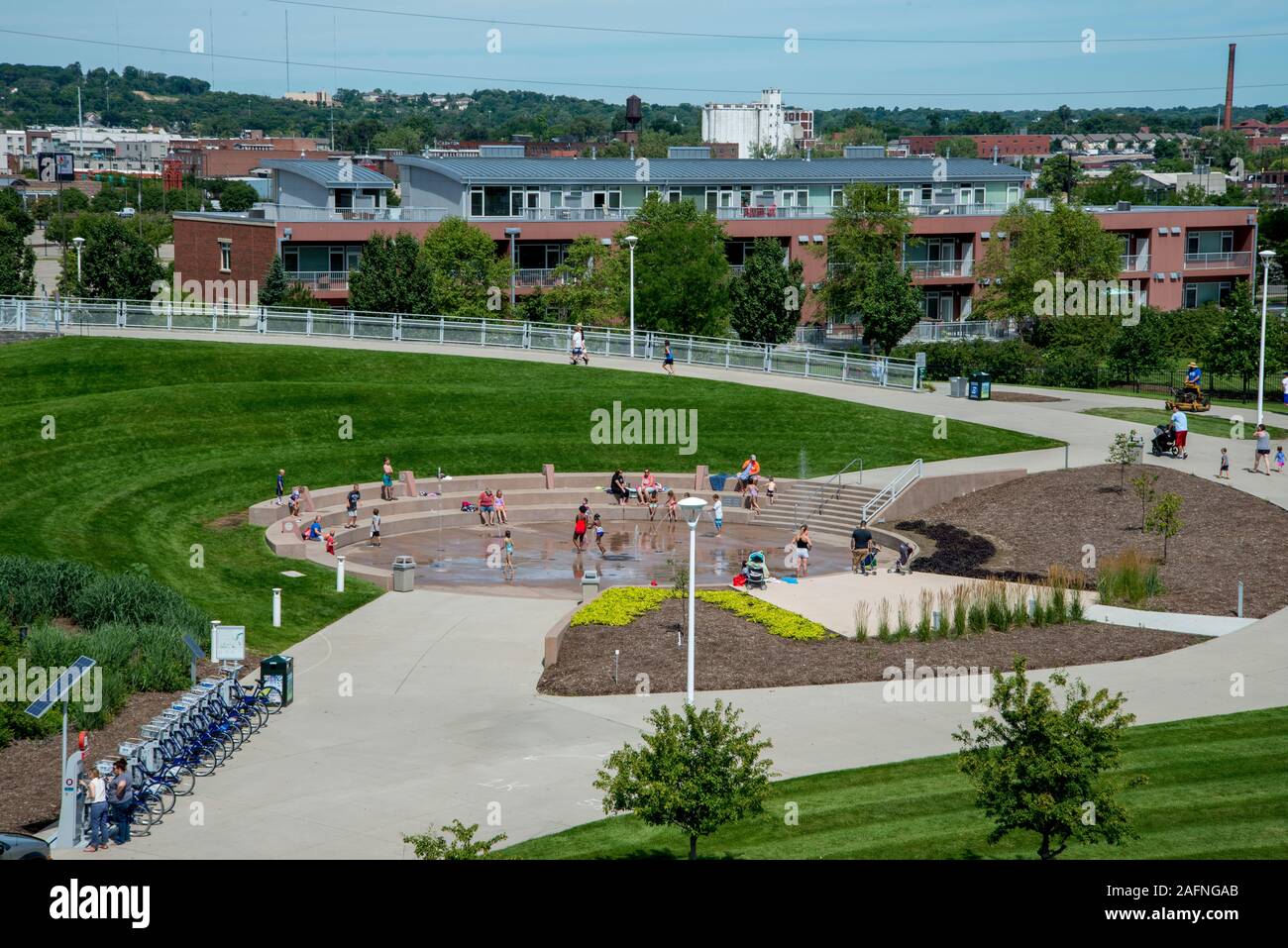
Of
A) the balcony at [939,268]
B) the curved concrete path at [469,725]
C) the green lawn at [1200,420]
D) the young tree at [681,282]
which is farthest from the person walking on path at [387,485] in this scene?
the balcony at [939,268]

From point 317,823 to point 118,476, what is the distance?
75.4 feet

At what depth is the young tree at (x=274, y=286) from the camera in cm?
7062

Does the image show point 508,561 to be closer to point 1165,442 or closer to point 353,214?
point 1165,442

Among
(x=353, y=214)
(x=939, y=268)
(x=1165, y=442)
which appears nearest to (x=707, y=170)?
(x=939, y=268)

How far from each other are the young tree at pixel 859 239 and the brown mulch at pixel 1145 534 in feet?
113

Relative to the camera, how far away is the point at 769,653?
2842 centimetres

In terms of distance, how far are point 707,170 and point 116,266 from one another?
3413 centimetres

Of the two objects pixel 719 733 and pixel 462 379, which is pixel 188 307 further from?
pixel 719 733

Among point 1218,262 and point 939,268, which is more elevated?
point 1218,262

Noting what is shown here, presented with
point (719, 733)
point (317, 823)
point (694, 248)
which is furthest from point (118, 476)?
point (694, 248)

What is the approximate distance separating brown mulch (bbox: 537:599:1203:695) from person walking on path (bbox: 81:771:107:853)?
8.87 meters

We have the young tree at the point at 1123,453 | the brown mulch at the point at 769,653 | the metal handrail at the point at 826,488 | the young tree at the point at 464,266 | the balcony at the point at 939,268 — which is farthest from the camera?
the balcony at the point at 939,268

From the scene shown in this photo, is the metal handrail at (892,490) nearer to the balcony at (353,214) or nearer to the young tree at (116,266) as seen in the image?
the balcony at (353,214)

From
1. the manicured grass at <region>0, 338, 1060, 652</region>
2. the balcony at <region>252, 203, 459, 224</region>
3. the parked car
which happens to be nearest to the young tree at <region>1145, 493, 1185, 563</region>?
the manicured grass at <region>0, 338, 1060, 652</region>
